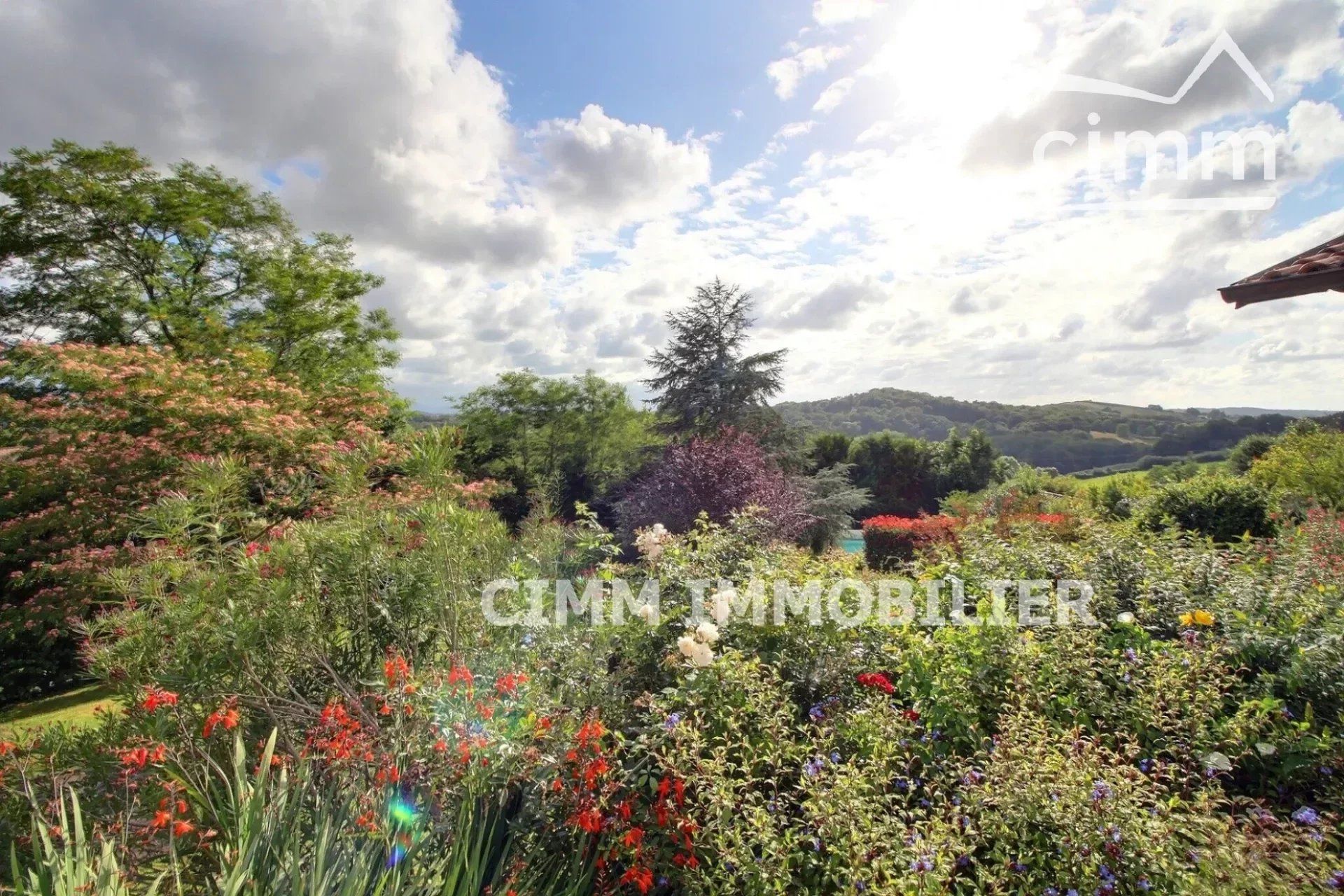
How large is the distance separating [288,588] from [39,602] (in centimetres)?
607

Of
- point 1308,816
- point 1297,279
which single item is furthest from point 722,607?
point 1297,279

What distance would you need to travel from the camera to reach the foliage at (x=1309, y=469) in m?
8.32

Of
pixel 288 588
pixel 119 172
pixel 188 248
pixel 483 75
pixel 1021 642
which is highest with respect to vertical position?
pixel 119 172

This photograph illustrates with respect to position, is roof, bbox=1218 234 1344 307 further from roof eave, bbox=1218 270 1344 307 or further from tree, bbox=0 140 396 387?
tree, bbox=0 140 396 387

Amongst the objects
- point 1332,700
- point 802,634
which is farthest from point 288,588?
point 1332,700

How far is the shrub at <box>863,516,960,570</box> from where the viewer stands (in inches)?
373

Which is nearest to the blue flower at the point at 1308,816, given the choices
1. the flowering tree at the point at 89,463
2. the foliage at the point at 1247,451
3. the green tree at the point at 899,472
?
the flowering tree at the point at 89,463

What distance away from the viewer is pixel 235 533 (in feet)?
13.9

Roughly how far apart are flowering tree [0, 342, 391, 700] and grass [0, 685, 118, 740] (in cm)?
30

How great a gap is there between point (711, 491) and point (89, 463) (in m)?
7.28

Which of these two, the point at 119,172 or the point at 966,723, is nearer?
the point at 966,723

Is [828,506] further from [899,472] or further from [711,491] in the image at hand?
[899,472]

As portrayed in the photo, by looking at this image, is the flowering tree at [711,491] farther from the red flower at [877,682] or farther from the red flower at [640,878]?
the red flower at [640,878]

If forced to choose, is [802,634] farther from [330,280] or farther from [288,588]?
[330,280]
